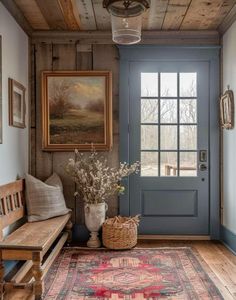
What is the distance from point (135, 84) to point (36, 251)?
2.40 meters

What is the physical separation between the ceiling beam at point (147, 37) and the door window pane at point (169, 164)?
1.33m

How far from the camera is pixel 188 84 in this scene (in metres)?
4.27

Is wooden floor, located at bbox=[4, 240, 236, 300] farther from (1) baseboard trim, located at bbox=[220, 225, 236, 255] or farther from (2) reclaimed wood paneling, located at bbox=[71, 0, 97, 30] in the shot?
(2) reclaimed wood paneling, located at bbox=[71, 0, 97, 30]

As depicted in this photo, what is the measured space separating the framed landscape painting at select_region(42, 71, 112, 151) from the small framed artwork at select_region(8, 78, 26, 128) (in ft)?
1.36

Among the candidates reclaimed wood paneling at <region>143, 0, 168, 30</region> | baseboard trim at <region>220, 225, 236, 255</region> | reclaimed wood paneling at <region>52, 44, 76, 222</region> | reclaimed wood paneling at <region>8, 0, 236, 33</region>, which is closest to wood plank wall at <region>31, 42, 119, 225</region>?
reclaimed wood paneling at <region>52, 44, 76, 222</region>

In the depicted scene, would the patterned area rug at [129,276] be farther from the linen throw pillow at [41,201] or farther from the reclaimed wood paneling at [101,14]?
the reclaimed wood paneling at [101,14]

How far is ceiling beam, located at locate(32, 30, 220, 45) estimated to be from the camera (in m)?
4.18

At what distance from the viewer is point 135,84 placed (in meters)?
4.24

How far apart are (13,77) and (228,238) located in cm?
282

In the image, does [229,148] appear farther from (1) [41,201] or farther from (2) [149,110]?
(1) [41,201]

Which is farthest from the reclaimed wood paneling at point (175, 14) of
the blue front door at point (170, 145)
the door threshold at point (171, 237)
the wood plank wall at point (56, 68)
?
the door threshold at point (171, 237)

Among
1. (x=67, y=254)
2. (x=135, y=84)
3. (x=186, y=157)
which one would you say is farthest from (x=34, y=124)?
(x=186, y=157)

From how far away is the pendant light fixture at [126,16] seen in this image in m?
2.95

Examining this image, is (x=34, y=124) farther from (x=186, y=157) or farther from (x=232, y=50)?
(x=232, y=50)
